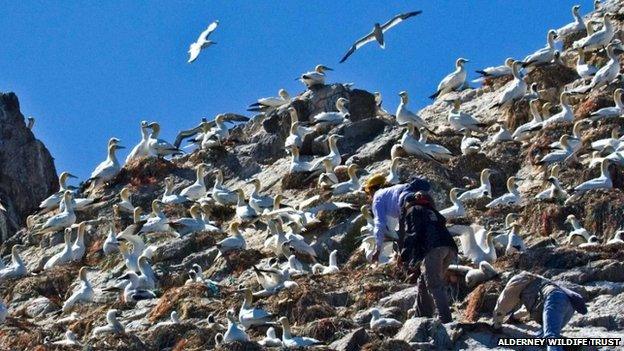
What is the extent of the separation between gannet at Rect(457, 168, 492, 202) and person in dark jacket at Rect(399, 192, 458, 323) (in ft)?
26.7

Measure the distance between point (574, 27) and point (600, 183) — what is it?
1165cm

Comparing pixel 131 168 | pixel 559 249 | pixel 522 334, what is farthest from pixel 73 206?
pixel 522 334

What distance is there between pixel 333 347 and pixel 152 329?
3525mm

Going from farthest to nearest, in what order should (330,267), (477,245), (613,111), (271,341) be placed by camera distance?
(613,111) < (330,267) < (477,245) < (271,341)

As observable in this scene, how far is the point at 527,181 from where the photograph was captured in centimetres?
3384

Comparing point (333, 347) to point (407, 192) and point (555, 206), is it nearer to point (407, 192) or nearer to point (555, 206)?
point (407, 192)

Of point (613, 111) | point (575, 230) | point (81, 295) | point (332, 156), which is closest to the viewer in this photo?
point (575, 230)

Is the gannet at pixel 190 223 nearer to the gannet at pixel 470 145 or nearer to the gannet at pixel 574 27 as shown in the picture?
the gannet at pixel 470 145

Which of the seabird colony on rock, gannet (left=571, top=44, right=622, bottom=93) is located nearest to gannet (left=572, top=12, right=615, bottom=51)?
the seabird colony on rock

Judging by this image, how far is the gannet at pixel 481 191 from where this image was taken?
32406 millimetres

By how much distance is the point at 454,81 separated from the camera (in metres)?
41.3

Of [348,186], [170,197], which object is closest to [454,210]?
[348,186]

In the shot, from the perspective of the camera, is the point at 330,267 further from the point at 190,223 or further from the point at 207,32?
the point at 207,32

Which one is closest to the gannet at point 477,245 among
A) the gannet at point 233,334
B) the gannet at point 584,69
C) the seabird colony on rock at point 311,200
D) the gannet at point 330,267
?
the seabird colony on rock at point 311,200
